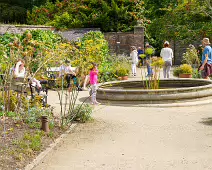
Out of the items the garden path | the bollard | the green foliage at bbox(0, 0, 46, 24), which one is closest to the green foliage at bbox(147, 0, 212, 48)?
the green foliage at bbox(0, 0, 46, 24)

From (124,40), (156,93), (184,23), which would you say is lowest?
(156,93)

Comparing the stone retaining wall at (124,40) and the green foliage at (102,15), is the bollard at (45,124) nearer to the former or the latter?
the stone retaining wall at (124,40)

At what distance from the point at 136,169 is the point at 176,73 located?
12719 mm

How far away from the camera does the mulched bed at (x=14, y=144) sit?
6.73m

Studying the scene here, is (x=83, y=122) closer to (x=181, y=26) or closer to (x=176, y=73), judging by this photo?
(x=176, y=73)

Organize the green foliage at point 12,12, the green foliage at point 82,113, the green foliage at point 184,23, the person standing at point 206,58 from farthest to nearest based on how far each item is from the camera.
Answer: the green foliage at point 12,12
the green foliage at point 184,23
the person standing at point 206,58
the green foliage at point 82,113

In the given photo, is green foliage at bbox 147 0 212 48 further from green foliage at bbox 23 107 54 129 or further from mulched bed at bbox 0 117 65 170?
mulched bed at bbox 0 117 65 170

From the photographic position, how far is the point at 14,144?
7648mm

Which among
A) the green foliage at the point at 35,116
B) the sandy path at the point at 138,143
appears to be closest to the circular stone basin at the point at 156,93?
the sandy path at the point at 138,143

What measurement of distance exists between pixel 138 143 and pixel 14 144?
2.13 metres

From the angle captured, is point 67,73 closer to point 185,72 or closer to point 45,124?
point 45,124

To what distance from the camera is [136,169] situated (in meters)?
6.64

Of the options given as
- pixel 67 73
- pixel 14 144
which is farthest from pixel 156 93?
pixel 14 144

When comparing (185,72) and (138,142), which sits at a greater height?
(185,72)
